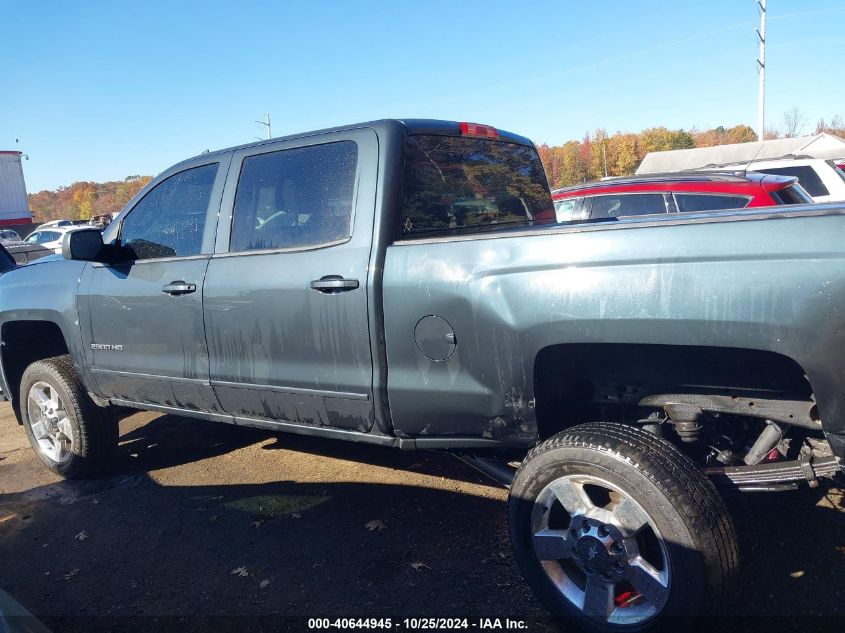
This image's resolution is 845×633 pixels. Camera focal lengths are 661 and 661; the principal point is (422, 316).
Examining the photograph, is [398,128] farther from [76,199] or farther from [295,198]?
[76,199]

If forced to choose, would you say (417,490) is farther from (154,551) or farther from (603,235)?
(603,235)

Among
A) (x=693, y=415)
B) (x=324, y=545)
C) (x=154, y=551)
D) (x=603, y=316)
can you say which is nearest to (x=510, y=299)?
(x=603, y=316)

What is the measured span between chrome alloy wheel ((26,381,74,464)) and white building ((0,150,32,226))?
42.0 metres

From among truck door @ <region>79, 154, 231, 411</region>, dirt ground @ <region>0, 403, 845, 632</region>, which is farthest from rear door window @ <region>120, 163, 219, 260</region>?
dirt ground @ <region>0, 403, 845, 632</region>

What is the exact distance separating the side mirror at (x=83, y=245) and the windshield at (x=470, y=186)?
2175mm

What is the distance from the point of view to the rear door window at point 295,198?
3.28 metres

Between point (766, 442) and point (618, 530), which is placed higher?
point (766, 442)

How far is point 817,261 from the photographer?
2.06 metres

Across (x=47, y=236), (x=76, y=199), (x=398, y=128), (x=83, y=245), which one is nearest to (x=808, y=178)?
(x=398, y=128)

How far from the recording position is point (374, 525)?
3.78 meters

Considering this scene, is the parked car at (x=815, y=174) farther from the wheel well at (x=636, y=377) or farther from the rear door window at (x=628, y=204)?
the wheel well at (x=636, y=377)

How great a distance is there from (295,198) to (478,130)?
3.71 feet

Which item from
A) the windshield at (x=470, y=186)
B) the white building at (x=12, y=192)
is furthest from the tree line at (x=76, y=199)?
the windshield at (x=470, y=186)

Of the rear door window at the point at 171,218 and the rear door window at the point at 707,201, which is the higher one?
the rear door window at the point at 171,218
